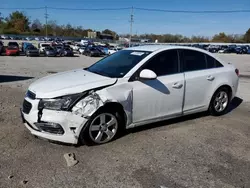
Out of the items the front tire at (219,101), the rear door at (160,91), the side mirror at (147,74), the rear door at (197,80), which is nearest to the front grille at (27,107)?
the rear door at (160,91)

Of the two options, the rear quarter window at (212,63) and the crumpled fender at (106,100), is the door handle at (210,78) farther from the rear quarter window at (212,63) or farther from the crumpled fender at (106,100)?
the crumpled fender at (106,100)

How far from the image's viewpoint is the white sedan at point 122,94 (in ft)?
12.1

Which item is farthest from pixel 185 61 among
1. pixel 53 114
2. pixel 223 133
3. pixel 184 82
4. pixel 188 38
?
pixel 188 38

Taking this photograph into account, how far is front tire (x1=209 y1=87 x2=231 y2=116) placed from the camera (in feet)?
18.2

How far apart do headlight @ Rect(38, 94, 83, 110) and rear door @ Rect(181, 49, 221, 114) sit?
2268 mm

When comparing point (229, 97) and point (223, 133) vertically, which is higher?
point (229, 97)

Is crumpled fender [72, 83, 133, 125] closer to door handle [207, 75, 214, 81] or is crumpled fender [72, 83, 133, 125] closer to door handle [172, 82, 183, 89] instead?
door handle [172, 82, 183, 89]

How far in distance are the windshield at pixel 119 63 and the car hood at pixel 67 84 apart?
0.22 metres

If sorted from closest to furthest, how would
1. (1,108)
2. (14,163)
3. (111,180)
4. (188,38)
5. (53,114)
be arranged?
(111,180) < (14,163) < (53,114) < (1,108) < (188,38)

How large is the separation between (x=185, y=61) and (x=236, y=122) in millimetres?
1814

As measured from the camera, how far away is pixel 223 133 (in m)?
4.75

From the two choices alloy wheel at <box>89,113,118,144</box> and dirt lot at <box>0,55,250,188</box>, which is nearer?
dirt lot at <box>0,55,250,188</box>

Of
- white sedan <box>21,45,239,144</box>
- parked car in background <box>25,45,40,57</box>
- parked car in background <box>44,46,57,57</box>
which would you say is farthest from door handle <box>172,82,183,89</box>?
parked car in background <box>44,46,57,57</box>

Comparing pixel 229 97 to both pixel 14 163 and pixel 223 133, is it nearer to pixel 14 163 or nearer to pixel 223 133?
pixel 223 133
